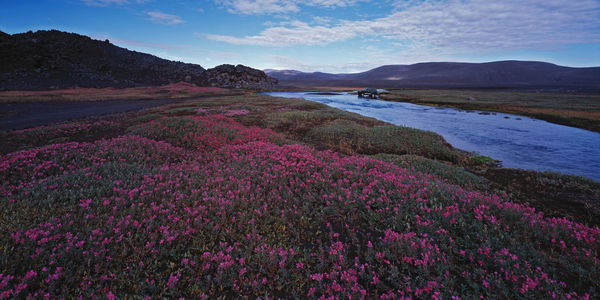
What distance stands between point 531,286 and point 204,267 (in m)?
5.38

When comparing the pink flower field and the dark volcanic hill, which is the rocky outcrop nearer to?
the dark volcanic hill

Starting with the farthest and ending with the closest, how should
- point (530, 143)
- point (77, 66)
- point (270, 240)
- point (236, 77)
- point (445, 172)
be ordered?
point (236, 77)
point (77, 66)
point (530, 143)
point (445, 172)
point (270, 240)

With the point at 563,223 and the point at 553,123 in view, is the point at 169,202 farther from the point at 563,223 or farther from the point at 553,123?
the point at 553,123

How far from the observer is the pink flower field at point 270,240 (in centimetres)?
382

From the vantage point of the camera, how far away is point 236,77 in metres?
121

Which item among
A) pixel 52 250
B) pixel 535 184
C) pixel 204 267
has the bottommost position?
pixel 535 184

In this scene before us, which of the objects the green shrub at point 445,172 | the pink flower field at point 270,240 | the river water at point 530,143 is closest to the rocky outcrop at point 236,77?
the river water at point 530,143

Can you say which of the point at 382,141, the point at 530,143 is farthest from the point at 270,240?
the point at 530,143

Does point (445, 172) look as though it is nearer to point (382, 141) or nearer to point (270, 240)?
point (382, 141)

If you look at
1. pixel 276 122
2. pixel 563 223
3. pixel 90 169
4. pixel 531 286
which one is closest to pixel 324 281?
pixel 531 286

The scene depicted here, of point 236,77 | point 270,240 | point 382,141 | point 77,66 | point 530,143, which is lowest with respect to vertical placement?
point 530,143

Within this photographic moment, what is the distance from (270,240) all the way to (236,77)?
127 metres

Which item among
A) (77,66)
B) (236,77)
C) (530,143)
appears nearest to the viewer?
(530,143)

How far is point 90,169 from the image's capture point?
759cm
